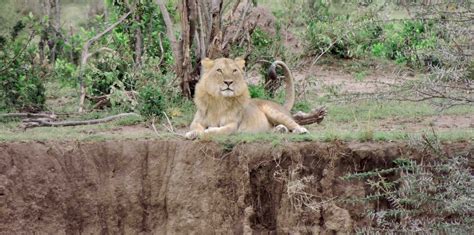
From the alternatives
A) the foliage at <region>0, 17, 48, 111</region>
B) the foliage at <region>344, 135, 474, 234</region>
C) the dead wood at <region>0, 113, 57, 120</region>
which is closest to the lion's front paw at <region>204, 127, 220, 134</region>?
the foliage at <region>344, 135, 474, 234</region>

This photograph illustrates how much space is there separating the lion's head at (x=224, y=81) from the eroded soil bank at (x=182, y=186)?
2.43 feet

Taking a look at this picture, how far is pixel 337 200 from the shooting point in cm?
950

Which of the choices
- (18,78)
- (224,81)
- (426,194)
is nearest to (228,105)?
(224,81)

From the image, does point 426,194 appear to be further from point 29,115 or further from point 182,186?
point 29,115

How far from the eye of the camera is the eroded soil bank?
9.46 metres

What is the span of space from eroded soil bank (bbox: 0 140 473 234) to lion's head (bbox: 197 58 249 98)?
74cm

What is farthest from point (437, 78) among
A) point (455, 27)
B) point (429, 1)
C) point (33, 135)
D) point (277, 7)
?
point (277, 7)

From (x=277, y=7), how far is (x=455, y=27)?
1216 centimetres

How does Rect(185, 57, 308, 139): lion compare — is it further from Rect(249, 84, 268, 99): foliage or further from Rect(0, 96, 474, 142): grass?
Rect(249, 84, 268, 99): foliage

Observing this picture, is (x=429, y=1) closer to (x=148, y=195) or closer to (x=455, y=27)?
(x=455, y=27)

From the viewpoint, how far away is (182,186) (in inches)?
387

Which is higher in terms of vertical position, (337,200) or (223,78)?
(223,78)

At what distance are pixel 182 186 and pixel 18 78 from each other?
4.17 meters

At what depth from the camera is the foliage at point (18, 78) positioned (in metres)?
12.7
